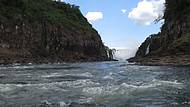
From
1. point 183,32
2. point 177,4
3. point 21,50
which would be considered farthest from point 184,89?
point 21,50

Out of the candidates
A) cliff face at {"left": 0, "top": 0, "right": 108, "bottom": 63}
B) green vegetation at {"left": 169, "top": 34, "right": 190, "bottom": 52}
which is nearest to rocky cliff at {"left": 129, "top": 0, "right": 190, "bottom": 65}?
green vegetation at {"left": 169, "top": 34, "right": 190, "bottom": 52}

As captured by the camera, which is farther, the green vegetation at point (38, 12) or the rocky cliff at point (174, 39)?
the green vegetation at point (38, 12)

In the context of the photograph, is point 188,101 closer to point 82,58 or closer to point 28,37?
point 28,37

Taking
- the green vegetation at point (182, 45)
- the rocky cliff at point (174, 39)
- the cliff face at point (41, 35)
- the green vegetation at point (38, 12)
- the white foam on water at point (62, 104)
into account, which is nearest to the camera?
the white foam on water at point (62, 104)

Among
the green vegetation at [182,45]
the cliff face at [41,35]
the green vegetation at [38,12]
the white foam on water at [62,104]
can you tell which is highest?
the green vegetation at [38,12]

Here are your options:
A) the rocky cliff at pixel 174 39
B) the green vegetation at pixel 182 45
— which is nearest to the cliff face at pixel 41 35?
the rocky cliff at pixel 174 39

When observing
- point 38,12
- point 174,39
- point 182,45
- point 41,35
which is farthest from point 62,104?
point 38,12

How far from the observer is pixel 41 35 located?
13350 centimetres

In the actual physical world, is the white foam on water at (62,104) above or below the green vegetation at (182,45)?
below

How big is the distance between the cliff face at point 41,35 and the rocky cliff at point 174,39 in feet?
110

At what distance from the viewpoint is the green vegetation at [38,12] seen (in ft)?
405

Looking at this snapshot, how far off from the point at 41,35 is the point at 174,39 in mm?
56245

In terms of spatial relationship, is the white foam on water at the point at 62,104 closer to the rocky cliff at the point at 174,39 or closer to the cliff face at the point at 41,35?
the rocky cliff at the point at 174,39

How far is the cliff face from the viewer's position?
4592 inches
